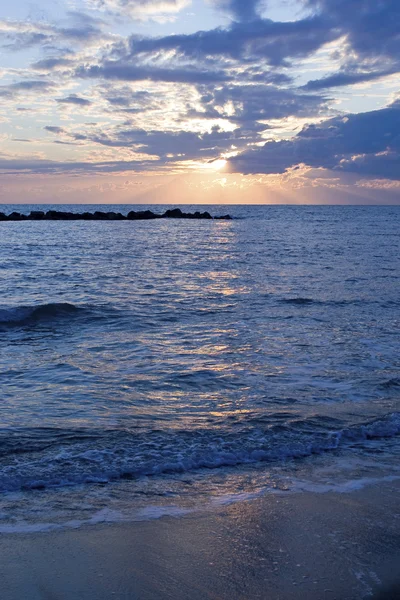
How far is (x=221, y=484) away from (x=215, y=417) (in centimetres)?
206

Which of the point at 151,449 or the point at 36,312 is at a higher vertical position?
the point at 36,312

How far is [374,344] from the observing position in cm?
1264

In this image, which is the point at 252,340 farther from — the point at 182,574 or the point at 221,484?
the point at 182,574

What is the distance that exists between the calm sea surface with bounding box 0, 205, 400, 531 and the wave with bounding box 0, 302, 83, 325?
6 centimetres

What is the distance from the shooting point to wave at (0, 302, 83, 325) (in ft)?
51.5

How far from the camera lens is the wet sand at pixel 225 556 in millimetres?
4141

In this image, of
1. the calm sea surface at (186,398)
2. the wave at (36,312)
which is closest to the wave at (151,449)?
the calm sea surface at (186,398)

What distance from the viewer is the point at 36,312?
16.5 meters

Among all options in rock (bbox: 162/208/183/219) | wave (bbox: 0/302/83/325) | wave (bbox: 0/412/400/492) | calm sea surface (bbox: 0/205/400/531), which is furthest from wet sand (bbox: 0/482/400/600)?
rock (bbox: 162/208/183/219)

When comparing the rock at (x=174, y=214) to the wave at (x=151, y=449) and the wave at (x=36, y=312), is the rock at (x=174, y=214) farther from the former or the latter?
the wave at (x=151, y=449)

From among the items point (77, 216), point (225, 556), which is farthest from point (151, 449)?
point (77, 216)

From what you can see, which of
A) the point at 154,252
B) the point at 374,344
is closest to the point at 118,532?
the point at 374,344

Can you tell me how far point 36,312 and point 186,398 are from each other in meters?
8.98

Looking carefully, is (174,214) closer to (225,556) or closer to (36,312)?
(36,312)
